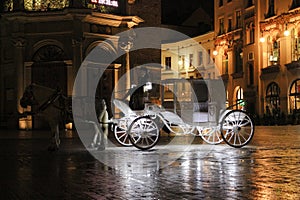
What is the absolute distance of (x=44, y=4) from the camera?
3166cm

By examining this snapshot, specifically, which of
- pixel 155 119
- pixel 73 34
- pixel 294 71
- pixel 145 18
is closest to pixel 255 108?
pixel 294 71

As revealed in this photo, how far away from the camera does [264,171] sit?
31.5 feet

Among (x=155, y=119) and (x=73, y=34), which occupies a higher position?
(x=73, y=34)

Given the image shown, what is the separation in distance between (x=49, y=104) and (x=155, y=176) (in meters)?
6.78

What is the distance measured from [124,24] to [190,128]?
57.8 feet

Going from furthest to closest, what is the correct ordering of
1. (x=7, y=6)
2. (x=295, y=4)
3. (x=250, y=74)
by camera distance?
(x=250, y=74), (x=295, y=4), (x=7, y=6)

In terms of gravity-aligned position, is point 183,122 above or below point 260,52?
below

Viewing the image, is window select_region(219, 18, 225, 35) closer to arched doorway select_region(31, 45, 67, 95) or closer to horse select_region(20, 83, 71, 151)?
arched doorway select_region(31, 45, 67, 95)

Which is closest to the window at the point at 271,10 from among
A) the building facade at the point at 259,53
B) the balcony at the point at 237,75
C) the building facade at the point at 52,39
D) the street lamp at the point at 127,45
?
the building facade at the point at 259,53

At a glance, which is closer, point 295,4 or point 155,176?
point 155,176

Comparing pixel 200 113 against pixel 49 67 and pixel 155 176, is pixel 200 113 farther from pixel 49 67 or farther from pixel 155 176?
pixel 49 67

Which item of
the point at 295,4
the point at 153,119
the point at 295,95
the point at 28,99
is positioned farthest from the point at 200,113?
the point at 295,4

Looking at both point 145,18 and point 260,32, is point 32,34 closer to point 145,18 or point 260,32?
point 145,18

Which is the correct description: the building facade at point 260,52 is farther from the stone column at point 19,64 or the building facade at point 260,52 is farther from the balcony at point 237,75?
the stone column at point 19,64
